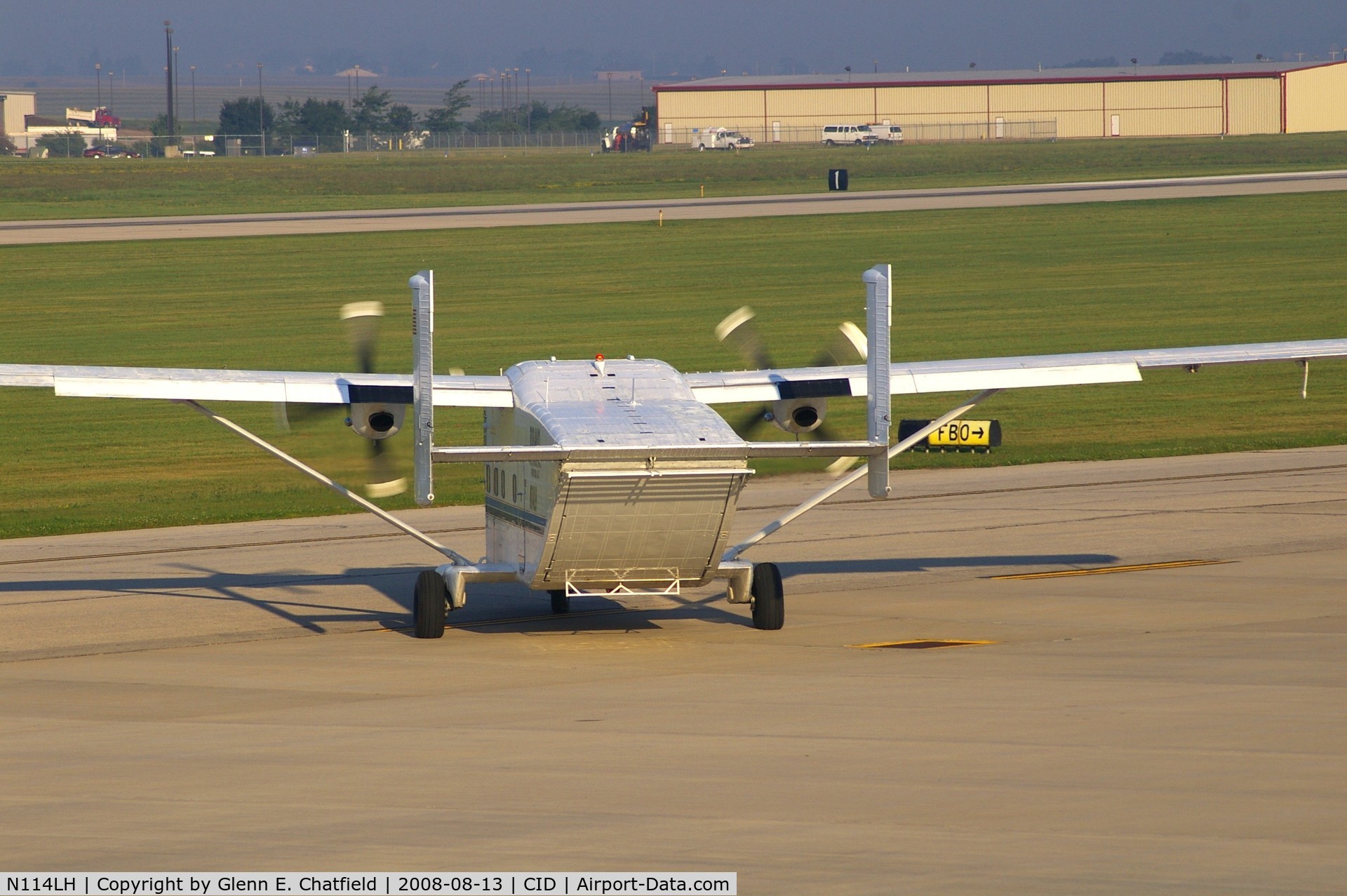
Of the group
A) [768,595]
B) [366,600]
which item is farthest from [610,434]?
[366,600]

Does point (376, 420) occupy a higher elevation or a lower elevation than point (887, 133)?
lower

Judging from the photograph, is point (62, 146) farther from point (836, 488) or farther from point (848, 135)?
point (836, 488)

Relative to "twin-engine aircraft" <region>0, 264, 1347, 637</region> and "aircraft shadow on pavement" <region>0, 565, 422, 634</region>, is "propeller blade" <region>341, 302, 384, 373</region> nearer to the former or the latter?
"twin-engine aircraft" <region>0, 264, 1347, 637</region>

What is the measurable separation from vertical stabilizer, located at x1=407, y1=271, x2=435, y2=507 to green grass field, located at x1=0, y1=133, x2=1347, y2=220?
77969 millimetres

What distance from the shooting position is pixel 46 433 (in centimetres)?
3672

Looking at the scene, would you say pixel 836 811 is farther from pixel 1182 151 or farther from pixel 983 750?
pixel 1182 151

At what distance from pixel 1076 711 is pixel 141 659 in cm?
971

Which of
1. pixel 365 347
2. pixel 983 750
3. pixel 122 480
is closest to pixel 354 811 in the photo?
pixel 983 750

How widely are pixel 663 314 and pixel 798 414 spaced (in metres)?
33.9

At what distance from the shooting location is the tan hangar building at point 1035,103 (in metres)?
161

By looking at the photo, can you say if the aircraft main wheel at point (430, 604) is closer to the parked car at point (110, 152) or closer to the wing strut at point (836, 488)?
the wing strut at point (836, 488)

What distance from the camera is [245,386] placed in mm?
18844

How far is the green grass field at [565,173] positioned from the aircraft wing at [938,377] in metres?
76.7
